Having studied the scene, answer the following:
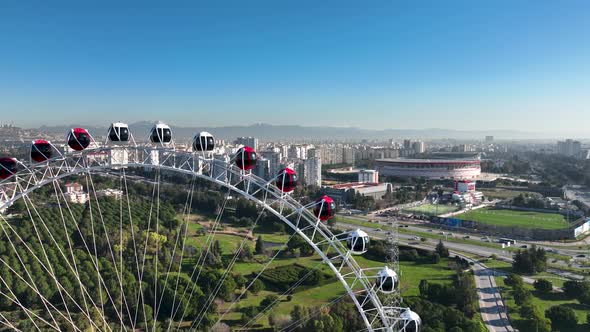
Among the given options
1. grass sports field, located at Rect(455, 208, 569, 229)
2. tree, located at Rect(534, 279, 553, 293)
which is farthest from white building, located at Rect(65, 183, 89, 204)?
grass sports field, located at Rect(455, 208, 569, 229)

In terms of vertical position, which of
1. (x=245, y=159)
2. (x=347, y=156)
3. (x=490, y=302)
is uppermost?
(x=245, y=159)

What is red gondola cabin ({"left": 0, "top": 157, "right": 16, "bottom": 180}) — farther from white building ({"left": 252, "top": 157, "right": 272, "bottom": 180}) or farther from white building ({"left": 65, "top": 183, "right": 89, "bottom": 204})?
white building ({"left": 252, "top": 157, "right": 272, "bottom": 180})

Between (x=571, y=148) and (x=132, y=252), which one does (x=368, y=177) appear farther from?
(x=571, y=148)

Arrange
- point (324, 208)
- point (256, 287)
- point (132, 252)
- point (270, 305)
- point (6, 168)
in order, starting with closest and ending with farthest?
1. point (324, 208)
2. point (6, 168)
3. point (270, 305)
4. point (256, 287)
5. point (132, 252)

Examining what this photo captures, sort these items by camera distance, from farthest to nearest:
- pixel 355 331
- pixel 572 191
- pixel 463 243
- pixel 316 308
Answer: pixel 572 191 → pixel 463 243 → pixel 316 308 → pixel 355 331

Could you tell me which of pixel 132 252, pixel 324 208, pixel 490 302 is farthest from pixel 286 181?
pixel 132 252

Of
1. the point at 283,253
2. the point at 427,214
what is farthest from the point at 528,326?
the point at 427,214

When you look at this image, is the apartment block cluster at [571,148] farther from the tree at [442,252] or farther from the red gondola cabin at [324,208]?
the red gondola cabin at [324,208]

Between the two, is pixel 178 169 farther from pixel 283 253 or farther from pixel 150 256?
pixel 283 253
